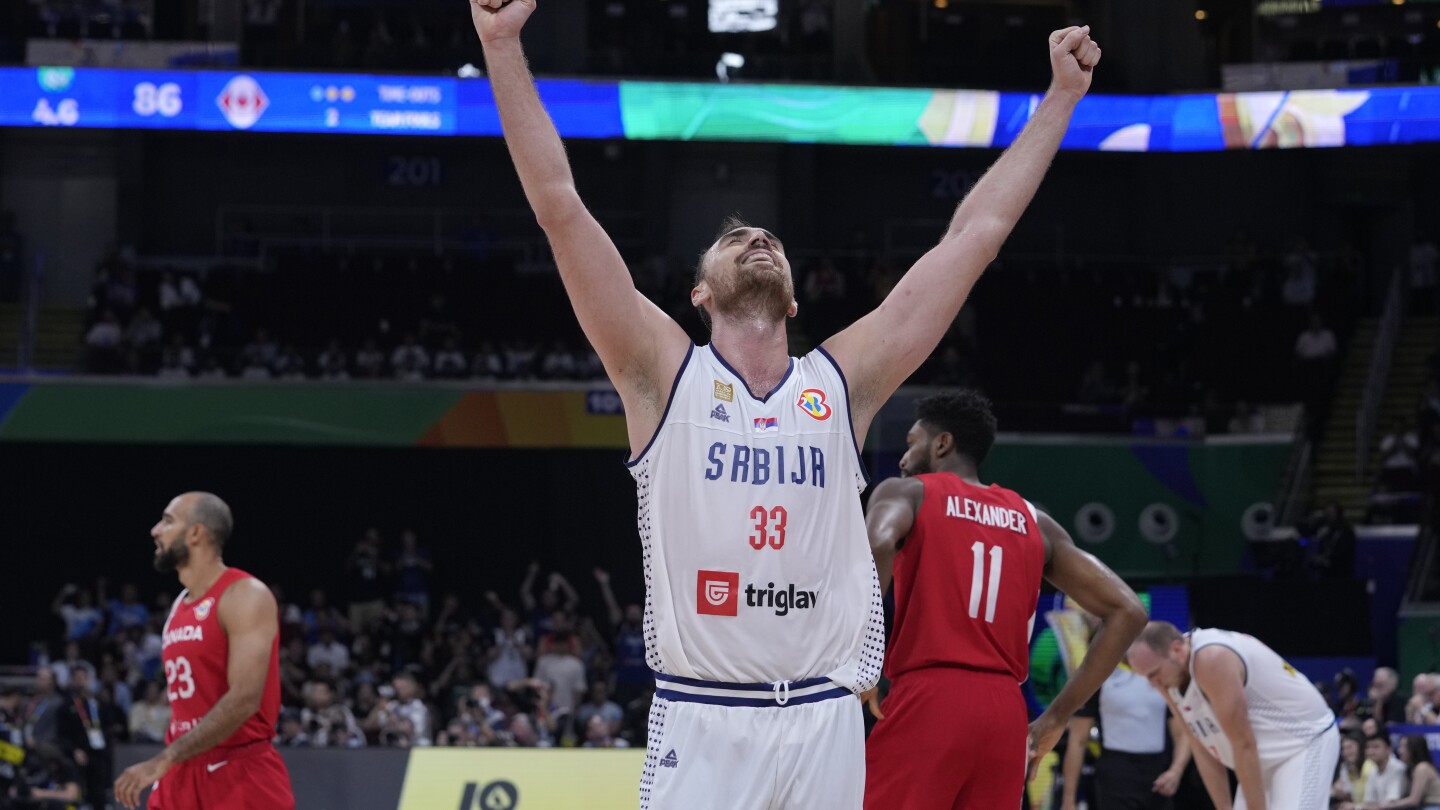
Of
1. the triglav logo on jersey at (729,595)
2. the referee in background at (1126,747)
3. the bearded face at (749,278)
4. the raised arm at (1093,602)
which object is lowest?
the referee in background at (1126,747)

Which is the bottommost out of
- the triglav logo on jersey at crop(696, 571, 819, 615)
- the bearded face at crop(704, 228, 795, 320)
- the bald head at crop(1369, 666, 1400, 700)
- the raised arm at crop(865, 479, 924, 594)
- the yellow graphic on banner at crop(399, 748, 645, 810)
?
the bald head at crop(1369, 666, 1400, 700)

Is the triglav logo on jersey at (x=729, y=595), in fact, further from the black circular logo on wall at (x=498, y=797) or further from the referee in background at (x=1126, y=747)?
the black circular logo on wall at (x=498, y=797)

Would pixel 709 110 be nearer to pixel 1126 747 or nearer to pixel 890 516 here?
pixel 1126 747

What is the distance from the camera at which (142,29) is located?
23453mm

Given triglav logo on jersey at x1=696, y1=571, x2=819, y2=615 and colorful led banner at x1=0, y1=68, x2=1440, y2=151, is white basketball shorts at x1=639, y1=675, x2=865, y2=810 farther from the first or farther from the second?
colorful led banner at x1=0, y1=68, x2=1440, y2=151

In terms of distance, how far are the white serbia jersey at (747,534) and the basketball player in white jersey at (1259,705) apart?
378 cm

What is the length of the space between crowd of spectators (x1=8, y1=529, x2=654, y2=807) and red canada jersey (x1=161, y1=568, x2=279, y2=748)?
19.5 feet

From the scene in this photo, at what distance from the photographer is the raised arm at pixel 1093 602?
531 cm

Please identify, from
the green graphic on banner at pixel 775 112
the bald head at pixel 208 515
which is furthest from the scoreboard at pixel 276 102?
the bald head at pixel 208 515

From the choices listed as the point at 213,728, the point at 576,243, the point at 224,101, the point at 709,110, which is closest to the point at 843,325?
the point at 709,110

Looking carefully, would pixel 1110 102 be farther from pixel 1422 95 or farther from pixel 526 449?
pixel 526 449

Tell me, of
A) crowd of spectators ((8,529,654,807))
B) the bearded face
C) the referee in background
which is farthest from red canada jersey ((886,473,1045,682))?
crowd of spectators ((8,529,654,807))

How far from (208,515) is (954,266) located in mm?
3965

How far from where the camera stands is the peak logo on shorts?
10.8ft
